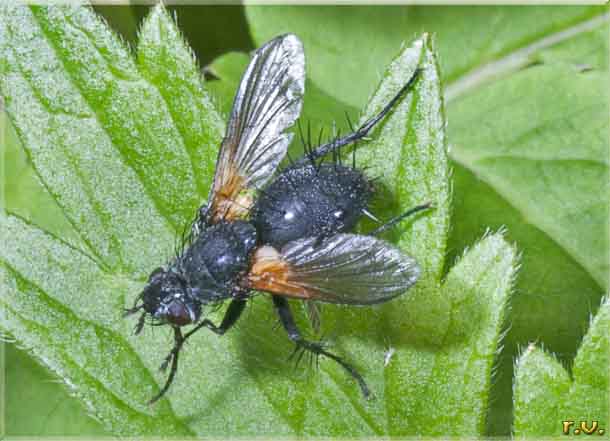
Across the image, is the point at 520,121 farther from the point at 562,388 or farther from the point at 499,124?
the point at 562,388

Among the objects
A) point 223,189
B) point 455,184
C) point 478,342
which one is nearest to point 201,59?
point 223,189

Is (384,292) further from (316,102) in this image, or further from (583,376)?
(316,102)

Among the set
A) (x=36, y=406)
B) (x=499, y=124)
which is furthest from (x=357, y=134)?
(x=36, y=406)

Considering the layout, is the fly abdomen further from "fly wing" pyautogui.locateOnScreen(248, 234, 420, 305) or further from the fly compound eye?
the fly compound eye

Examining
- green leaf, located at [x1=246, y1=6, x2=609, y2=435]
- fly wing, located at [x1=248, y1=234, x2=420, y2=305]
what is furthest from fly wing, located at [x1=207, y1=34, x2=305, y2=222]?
green leaf, located at [x1=246, y1=6, x2=609, y2=435]

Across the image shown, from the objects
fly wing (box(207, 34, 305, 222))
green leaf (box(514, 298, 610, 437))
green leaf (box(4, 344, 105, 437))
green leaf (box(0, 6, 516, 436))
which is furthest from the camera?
green leaf (box(4, 344, 105, 437))

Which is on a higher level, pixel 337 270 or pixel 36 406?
pixel 337 270
